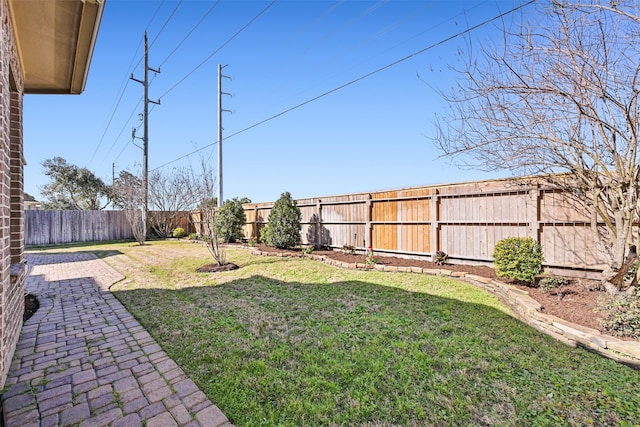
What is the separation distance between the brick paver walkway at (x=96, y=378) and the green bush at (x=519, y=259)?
4.62m

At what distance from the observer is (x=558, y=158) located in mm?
4199

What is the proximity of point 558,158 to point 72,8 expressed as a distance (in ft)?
20.0

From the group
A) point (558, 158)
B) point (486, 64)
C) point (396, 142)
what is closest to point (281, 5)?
point (396, 142)

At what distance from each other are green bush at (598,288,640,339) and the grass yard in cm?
51

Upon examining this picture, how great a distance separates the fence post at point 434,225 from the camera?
6558 mm

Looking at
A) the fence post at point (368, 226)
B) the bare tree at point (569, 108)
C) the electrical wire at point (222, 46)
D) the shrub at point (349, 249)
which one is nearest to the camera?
the bare tree at point (569, 108)

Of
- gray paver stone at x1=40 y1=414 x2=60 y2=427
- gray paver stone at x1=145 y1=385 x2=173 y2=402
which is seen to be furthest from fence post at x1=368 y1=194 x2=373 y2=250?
gray paver stone at x1=40 y1=414 x2=60 y2=427

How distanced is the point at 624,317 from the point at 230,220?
1150 cm

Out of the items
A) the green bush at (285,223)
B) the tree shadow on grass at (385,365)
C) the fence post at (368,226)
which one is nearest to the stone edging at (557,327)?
the tree shadow on grass at (385,365)

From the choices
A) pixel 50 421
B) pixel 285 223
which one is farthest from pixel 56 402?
pixel 285 223

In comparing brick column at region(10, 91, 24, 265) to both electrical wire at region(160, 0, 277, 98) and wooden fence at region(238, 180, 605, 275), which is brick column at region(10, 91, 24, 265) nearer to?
wooden fence at region(238, 180, 605, 275)

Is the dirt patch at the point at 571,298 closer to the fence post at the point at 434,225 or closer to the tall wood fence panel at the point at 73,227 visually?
the fence post at the point at 434,225

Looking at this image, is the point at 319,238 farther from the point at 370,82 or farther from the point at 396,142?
the point at 370,82

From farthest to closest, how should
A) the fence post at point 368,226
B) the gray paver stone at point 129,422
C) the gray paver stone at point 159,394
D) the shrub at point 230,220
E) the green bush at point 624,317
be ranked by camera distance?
the shrub at point 230,220 < the fence post at point 368,226 < the green bush at point 624,317 < the gray paver stone at point 159,394 < the gray paver stone at point 129,422
